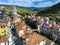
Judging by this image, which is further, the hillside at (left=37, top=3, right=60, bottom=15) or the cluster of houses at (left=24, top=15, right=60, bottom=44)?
the hillside at (left=37, top=3, right=60, bottom=15)

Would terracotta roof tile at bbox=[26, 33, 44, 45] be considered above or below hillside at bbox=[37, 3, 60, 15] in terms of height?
above

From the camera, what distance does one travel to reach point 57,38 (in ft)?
49.6

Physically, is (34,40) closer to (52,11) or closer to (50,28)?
(50,28)

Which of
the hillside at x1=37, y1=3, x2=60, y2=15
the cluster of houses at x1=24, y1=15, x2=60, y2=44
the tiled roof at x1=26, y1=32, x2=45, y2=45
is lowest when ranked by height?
the hillside at x1=37, y1=3, x2=60, y2=15

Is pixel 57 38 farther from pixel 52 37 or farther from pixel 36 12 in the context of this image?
pixel 36 12

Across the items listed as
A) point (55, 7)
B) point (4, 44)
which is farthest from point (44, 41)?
point (55, 7)

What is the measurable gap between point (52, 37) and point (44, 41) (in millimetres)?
2397

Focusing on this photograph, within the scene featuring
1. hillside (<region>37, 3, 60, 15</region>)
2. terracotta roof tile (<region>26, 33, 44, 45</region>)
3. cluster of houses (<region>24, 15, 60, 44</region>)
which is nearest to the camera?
terracotta roof tile (<region>26, 33, 44, 45</region>)

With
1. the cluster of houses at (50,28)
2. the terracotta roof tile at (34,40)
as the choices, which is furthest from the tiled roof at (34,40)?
the cluster of houses at (50,28)

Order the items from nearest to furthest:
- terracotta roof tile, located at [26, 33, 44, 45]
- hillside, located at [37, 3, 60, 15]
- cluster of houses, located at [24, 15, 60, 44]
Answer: terracotta roof tile, located at [26, 33, 44, 45] < cluster of houses, located at [24, 15, 60, 44] < hillside, located at [37, 3, 60, 15]

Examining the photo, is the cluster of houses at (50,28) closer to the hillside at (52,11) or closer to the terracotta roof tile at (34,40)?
the terracotta roof tile at (34,40)

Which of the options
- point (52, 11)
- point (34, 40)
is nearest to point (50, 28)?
point (34, 40)

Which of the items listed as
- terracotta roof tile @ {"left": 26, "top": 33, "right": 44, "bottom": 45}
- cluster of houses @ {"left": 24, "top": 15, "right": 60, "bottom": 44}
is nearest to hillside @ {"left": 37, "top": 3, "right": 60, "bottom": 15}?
cluster of houses @ {"left": 24, "top": 15, "right": 60, "bottom": 44}

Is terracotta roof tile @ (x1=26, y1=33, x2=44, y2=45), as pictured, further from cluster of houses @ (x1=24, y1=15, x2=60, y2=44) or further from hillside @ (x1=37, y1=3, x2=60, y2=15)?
hillside @ (x1=37, y1=3, x2=60, y2=15)
